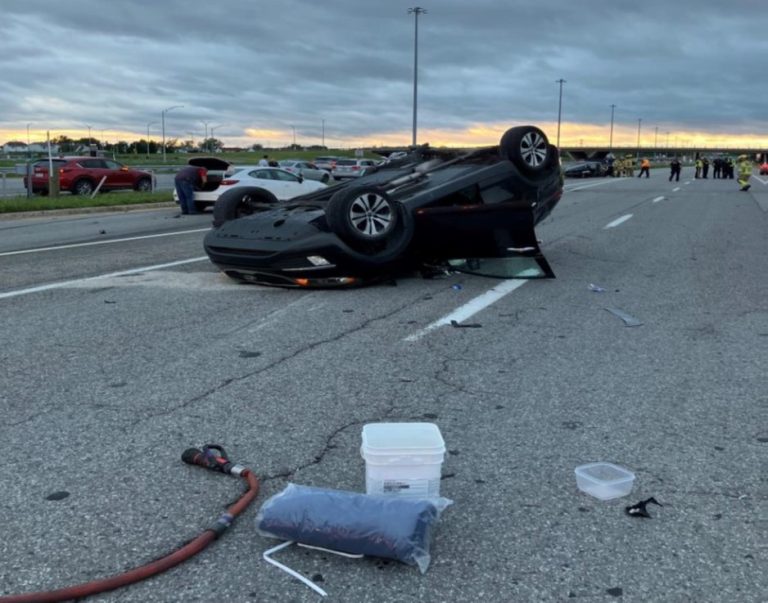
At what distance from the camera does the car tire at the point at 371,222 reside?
7.91 m

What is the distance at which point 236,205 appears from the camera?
31.5 feet

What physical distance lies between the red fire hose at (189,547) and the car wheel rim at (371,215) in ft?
14.7

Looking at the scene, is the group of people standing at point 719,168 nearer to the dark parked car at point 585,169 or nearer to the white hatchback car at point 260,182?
the dark parked car at point 585,169

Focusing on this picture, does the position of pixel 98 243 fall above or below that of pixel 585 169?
below

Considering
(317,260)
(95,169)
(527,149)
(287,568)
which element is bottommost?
(287,568)

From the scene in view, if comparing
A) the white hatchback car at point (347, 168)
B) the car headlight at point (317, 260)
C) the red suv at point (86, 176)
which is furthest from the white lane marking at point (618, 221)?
the white hatchback car at point (347, 168)

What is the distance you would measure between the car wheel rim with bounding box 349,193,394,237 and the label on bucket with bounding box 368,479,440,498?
16.1 feet

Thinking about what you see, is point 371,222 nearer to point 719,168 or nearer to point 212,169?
point 212,169

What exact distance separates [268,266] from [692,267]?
19.5 ft

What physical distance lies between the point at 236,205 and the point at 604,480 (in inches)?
274

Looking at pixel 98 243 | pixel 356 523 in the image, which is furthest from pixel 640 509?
pixel 98 243

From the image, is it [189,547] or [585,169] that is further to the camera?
[585,169]

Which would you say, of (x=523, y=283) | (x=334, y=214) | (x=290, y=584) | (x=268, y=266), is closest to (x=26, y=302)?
(x=268, y=266)

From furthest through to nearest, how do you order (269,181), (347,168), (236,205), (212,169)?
(347,168), (212,169), (269,181), (236,205)
